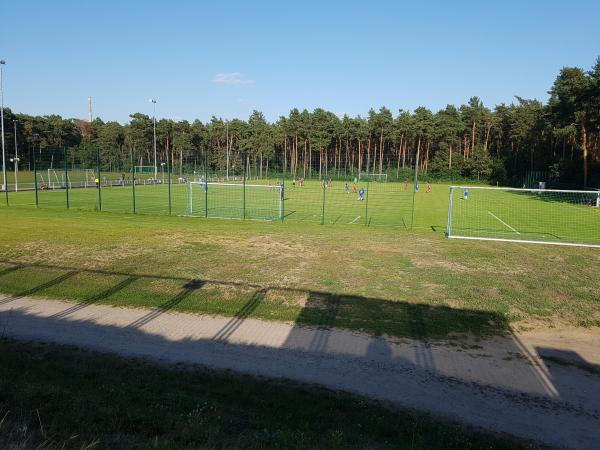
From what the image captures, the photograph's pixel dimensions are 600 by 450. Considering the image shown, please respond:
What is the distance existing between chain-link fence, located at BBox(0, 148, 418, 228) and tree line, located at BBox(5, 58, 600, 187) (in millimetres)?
2225

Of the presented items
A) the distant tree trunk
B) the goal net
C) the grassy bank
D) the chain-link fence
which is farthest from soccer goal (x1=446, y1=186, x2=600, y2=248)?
the distant tree trunk

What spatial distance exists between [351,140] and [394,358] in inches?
3576

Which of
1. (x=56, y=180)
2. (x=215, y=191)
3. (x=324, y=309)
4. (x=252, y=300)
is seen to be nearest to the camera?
(x=324, y=309)

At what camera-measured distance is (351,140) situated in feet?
314

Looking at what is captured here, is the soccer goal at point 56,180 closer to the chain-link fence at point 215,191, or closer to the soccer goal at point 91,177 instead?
the chain-link fence at point 215,191

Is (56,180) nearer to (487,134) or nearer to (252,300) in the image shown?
(252,300)

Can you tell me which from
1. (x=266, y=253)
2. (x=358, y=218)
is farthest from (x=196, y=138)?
(x=266, y=253)

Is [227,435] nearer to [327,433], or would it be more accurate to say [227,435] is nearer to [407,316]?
[327,433]

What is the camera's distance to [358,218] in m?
27.3

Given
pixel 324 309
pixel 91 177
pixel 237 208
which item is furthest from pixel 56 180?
pixel 324 309

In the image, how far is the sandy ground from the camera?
19.4 ft

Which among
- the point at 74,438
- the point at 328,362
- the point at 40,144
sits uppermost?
the point at 40,144

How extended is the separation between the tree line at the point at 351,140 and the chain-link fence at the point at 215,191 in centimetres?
223

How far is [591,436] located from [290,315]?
17.9 ft
